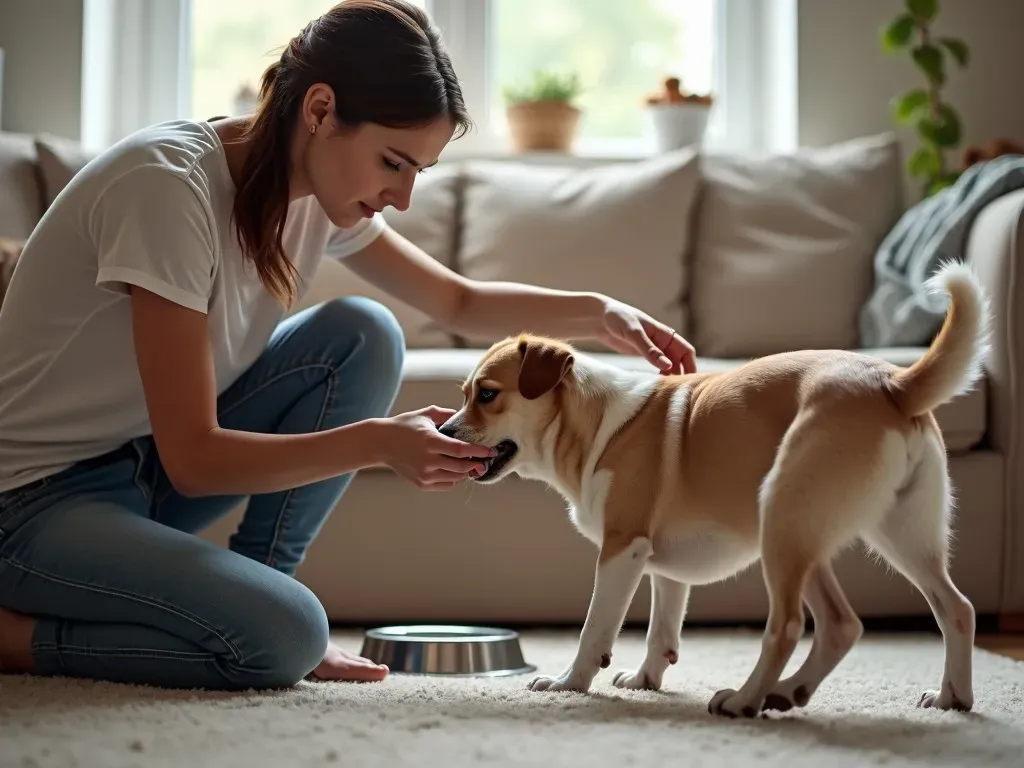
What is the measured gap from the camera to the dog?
5.20 ft

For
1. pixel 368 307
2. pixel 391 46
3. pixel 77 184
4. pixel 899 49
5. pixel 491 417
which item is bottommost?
pixel 491 417

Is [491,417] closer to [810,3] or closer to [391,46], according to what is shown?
[391,46]

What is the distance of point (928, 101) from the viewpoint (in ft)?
12.7

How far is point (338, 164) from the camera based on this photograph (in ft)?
5.91

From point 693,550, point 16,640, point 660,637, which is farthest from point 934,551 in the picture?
point 16,640

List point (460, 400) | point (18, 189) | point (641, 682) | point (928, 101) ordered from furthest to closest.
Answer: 1. point (928, 101)
2. point (18, 189)
3. point (460, 400)
4. point (641, 682)

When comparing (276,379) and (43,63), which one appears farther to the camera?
(43,63)

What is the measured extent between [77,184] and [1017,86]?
131 inches

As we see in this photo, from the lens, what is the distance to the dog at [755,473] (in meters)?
1.58

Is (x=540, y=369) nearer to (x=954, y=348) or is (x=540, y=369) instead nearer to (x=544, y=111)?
(x=954, y=348)

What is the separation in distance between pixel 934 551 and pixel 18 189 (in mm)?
2656

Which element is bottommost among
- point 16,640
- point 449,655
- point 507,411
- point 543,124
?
point 449,655

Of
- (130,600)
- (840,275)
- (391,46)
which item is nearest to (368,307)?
(391,46)

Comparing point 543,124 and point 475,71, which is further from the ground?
point 475,71
